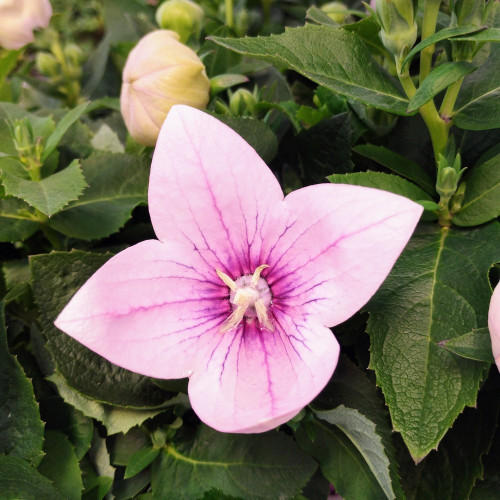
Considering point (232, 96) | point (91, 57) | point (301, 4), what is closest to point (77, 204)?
point (232, 96)

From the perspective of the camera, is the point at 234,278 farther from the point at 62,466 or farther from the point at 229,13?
the point at 229,13

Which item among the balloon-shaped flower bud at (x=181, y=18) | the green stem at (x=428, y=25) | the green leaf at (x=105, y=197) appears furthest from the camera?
the balloon-shaped flower bud at (x=181, y=18)

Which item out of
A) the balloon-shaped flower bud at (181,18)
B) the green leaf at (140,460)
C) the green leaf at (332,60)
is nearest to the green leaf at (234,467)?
the green leaf at (140,460)

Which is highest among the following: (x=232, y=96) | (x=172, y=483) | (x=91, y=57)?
(x=232, y=96)

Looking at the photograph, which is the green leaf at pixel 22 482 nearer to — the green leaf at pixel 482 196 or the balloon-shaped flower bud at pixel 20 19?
the green leaf at pixel 482 196

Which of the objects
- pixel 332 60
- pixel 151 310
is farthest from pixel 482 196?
pixel 151 310

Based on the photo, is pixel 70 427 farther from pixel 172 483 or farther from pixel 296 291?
pixel 296 291

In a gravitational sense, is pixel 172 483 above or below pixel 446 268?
below

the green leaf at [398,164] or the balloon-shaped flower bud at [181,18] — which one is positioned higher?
the balloon-shaped flower bud at [181,18]
